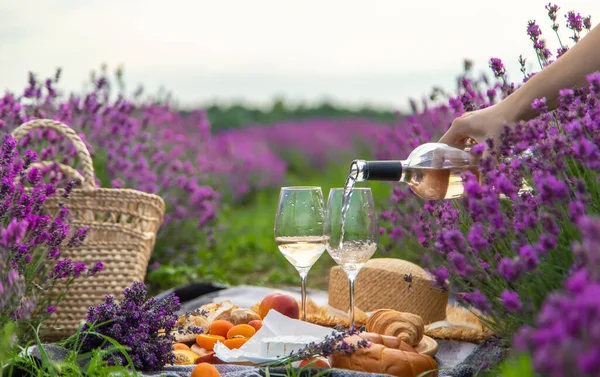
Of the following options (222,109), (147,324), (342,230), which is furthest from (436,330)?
(222,109)

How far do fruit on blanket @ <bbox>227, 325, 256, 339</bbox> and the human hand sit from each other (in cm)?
95

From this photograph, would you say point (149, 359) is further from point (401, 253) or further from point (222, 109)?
point (222, 109)

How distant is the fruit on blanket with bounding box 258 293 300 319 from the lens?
9.33ft

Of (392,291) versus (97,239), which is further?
(97,239)

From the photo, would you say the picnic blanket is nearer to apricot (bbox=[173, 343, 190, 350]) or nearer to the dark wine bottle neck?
apricot (bbox=[173, 343, 190, 350])

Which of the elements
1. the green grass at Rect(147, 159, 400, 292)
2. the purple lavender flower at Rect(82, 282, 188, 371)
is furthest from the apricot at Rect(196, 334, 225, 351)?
the green grass at Rect(147, 159, 400, 292)

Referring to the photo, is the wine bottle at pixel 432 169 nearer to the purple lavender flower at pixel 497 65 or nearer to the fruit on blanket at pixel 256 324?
the purple lavender flower at pixel 497 65

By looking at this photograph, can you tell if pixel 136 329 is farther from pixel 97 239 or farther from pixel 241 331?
pixel 97 239

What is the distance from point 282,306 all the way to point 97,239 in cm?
123

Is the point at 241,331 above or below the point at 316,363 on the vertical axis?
above

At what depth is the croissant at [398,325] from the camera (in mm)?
2463

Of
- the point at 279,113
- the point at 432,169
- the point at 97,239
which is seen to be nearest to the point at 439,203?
the point at 432,169

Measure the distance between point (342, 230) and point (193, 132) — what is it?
6263 millimetres

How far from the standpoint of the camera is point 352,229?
2.48 meters
